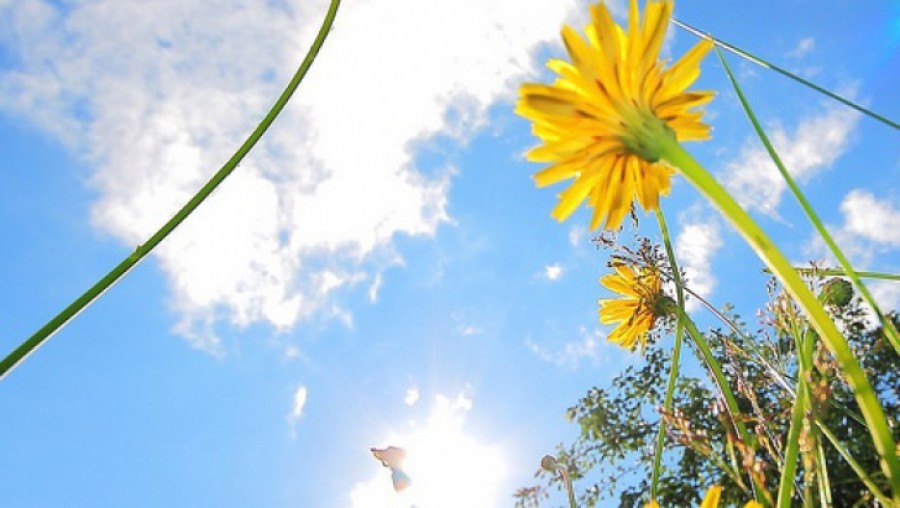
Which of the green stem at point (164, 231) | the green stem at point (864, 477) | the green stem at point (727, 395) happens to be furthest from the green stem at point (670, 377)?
the green stem at point (164, 231)

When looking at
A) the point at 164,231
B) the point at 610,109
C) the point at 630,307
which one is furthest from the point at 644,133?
the point at 630,307

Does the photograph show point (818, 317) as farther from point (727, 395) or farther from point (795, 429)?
point (727, 395)

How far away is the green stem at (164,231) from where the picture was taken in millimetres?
365

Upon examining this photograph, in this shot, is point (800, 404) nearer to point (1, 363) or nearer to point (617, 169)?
point (617, 169)

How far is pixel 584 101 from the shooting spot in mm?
702

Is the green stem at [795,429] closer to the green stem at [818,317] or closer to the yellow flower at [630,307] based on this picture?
the green stem at [818,317]

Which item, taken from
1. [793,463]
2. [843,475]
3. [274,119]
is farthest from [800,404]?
[843,475]

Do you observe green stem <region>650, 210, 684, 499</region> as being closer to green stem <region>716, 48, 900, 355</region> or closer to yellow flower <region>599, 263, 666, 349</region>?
green stem <region>716, 48, 900, 355</region>

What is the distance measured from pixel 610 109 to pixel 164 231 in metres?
0.42

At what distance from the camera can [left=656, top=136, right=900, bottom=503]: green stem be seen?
0.46 metres

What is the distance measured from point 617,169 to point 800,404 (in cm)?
27

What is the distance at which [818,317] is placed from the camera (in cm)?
48

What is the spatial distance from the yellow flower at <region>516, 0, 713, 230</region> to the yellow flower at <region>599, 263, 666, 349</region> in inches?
25.9

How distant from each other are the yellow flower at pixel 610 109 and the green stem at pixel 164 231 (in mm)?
189
